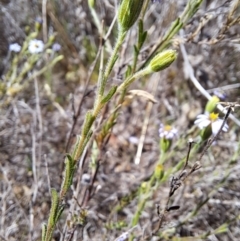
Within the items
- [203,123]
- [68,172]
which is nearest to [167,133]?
[203,123]

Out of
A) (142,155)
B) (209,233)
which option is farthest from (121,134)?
(209,233)

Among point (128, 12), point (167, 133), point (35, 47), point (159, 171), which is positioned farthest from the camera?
point (35, 47)

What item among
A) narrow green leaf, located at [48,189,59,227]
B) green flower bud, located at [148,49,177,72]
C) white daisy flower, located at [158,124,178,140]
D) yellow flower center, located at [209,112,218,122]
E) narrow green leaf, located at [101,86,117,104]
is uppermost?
green flower bud, located at [148,49,177,72]

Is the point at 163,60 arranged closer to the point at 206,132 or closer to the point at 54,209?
Result: the point at 54,209

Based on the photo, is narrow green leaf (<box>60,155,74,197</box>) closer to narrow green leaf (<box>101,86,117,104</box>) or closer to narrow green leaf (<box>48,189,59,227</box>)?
narrow green leaf (<box>48,189,59,227</box>)

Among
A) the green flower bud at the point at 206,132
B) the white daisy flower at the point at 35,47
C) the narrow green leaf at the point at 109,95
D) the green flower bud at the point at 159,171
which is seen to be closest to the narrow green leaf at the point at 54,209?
the narrow green leaf at the point at 109,95

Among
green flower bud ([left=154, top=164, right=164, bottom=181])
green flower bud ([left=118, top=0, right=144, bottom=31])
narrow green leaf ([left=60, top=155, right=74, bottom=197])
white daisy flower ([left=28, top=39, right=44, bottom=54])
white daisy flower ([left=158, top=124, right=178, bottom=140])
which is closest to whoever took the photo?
green flower bud ([left=118, top=0, right=144, bottom=31])

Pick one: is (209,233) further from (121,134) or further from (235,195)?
(121,134)

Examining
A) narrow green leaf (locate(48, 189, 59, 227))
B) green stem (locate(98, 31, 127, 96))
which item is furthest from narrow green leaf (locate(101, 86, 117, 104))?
narrow green leaf (locate(48, 189, 59, 227))
